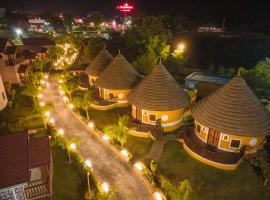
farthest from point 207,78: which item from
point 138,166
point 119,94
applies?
point 138,166

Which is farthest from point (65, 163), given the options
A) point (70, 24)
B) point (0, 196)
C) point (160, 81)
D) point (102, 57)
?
point (70, 24)

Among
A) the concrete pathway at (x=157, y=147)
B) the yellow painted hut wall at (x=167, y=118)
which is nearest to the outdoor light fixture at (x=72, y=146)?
the concrete pathway at (x=157, y=147)

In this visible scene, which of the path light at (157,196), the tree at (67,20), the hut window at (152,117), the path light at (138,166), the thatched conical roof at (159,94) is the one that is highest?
the tree at (67,20)

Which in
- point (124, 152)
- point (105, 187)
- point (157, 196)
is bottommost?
point (157, 196)

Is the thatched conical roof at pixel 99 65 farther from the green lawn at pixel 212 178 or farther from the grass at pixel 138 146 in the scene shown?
the green lawn at pixel 212 178

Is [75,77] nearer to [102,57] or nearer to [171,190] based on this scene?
[102,57]

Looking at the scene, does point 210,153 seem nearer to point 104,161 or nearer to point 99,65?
point 104,161
